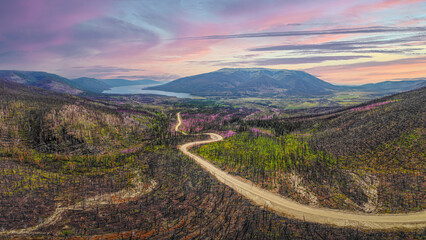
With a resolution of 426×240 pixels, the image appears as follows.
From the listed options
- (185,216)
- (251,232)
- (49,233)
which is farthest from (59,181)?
(251,232)

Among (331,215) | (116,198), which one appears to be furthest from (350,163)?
(116,198)

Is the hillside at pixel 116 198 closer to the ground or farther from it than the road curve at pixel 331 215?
farther from it

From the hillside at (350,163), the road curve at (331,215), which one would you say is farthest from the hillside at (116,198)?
the hillside at (350,163)

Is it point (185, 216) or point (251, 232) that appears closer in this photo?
point (251, 232)

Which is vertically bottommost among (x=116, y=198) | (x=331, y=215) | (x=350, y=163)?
(x=331, y=215)

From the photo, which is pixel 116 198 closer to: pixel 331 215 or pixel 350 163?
pixel 331 215

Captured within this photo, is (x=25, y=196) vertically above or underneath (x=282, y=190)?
above

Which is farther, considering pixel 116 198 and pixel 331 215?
pixel 116 198

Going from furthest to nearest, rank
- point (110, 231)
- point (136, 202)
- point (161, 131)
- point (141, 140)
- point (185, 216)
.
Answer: point (161, 131)
point (141, 140)
point (136, 202)
point (185, 216)
point (110, 231)

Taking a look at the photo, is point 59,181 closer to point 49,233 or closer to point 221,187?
point 49,233

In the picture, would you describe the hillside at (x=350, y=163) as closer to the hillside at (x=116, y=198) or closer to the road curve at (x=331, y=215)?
the road curve at (x=331, y=215)

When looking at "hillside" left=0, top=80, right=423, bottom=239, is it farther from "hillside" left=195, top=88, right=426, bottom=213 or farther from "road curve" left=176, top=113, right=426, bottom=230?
"hillside" left=195, top=88, right=426, bottom=213
